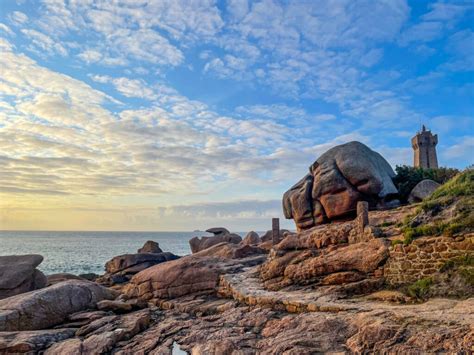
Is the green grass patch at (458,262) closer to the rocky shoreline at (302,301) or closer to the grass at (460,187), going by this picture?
the rocky shoreline at (302,301)

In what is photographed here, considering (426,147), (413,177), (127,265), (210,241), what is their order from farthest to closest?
(426,147), (210,241), (127,265), (413,177)

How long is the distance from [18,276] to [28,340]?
11622 millimetres

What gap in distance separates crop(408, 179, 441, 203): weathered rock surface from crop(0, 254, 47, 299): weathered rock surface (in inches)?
1061

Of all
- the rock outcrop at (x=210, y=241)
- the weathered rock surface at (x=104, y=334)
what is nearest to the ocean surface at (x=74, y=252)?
the rock outcrop at (x=210, y=241)

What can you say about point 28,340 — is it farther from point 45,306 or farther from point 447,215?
point 447,215

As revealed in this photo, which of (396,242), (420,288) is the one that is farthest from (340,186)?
(420,288)

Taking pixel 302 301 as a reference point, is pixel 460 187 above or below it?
above

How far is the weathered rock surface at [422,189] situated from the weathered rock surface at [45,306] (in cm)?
2241

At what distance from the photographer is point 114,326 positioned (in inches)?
494

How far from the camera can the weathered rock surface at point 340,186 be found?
79.3 ft

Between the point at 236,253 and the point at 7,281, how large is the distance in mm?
13942

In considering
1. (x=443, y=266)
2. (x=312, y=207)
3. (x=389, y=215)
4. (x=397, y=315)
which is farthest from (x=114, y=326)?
(x=312, y=207)

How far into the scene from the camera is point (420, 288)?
10.9 m

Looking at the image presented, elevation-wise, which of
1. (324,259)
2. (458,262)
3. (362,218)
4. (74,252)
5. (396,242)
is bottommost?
(74,252)
